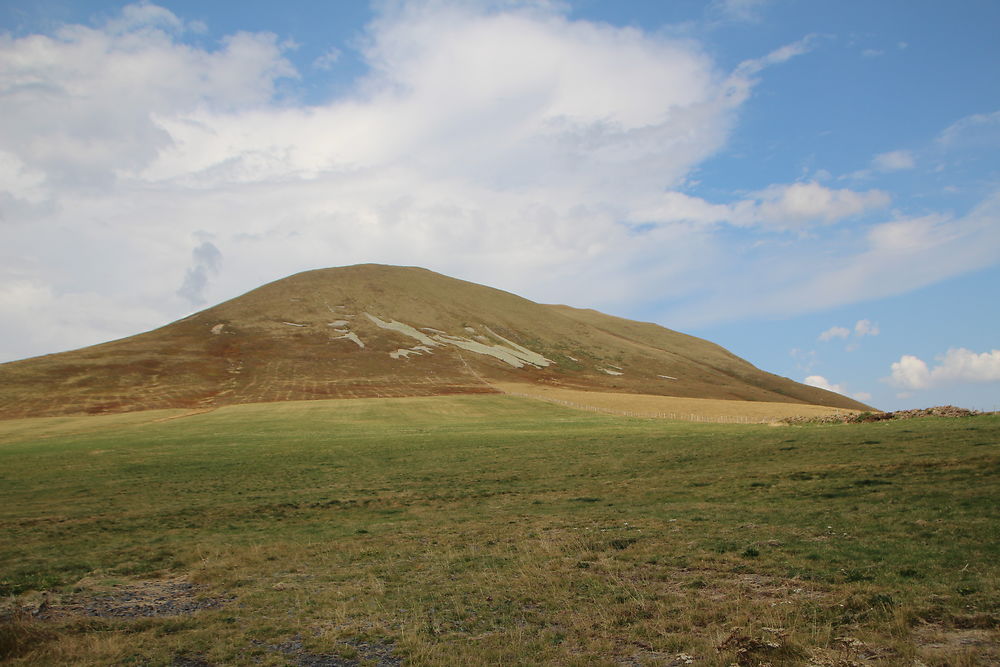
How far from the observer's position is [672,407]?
81.2 metres

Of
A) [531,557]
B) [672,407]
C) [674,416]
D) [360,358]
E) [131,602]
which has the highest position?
[360,358]

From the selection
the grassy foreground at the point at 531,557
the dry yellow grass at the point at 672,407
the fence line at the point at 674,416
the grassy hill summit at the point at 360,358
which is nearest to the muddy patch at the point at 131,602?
the grassy foreground at the point at 531,557

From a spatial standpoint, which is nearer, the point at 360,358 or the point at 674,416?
the point at 674,416

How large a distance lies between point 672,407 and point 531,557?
69.6m

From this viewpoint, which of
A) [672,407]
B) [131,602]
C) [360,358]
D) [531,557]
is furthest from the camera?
[360,358]

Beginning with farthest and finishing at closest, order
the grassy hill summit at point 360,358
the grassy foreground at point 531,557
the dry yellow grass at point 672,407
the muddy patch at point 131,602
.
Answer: the grassy hill summit at point 360,358 → the dry yellow grass at point 672,407 → the muddy patch at point 131,602 → the grassy foreground at point 531,557

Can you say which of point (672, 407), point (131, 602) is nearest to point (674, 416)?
point (672, 407)

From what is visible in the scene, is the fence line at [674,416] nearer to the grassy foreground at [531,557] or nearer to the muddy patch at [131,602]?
the grassy foreground at [531,557]

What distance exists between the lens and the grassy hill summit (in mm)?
89938

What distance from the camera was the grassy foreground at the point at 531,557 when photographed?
9906mm

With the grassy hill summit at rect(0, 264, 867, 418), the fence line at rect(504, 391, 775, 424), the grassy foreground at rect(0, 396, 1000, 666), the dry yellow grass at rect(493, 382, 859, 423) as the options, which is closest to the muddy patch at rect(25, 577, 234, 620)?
the grassy foreground at rect(0, 396, 1000, 666)

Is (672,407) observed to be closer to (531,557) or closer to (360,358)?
(360,358)

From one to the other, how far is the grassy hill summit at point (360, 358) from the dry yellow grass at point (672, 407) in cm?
1203

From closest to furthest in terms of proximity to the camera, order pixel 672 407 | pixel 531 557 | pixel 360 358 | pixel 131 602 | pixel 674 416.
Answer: pixel 131 602 → pixel 531 557 → pixel 674 416 → pixel 672 407 → pixel 360 358
